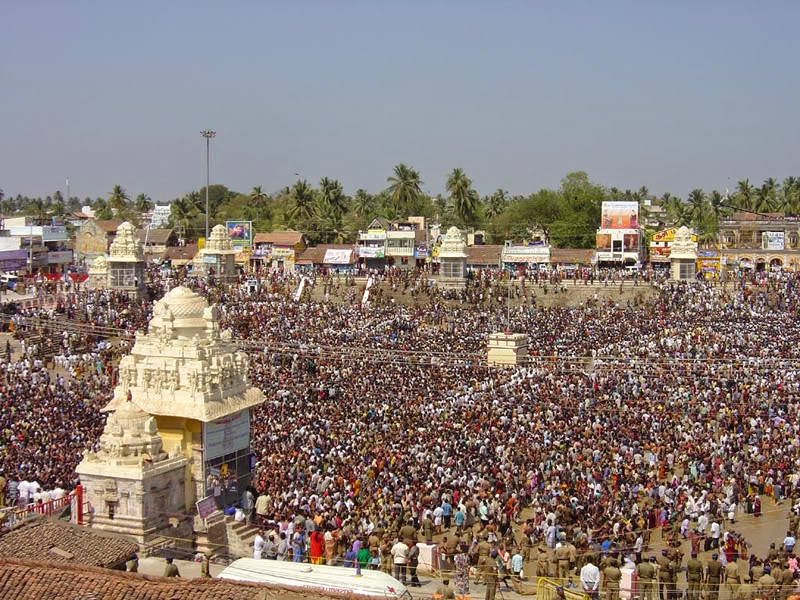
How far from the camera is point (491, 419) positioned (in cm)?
2727

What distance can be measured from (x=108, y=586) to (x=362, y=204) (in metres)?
85.1

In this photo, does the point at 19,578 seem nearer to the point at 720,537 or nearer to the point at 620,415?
the point at 720,537

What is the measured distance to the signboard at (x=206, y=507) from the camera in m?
16.5

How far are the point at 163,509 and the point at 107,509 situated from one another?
37.2 inches

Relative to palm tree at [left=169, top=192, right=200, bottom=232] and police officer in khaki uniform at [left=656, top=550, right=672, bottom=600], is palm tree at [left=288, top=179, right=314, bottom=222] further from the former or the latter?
police officer in khaki uniform at [left=656, top=550, right=672, bottom=600]

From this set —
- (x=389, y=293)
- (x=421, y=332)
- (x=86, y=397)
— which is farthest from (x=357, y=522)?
(x=389, y=293)

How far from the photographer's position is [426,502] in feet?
65.6

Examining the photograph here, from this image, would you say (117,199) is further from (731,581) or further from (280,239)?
(731,581)

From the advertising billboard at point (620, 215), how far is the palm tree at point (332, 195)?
26097 mm

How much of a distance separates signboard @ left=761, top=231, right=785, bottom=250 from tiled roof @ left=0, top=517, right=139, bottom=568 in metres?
53.6

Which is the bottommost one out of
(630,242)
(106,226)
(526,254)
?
(526,254)

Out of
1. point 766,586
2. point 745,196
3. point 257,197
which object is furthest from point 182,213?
point 766,586

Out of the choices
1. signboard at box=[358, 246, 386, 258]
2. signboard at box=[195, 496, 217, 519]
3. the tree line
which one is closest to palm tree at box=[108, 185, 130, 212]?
the tree line

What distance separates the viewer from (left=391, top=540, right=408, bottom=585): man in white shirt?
15602 mm
